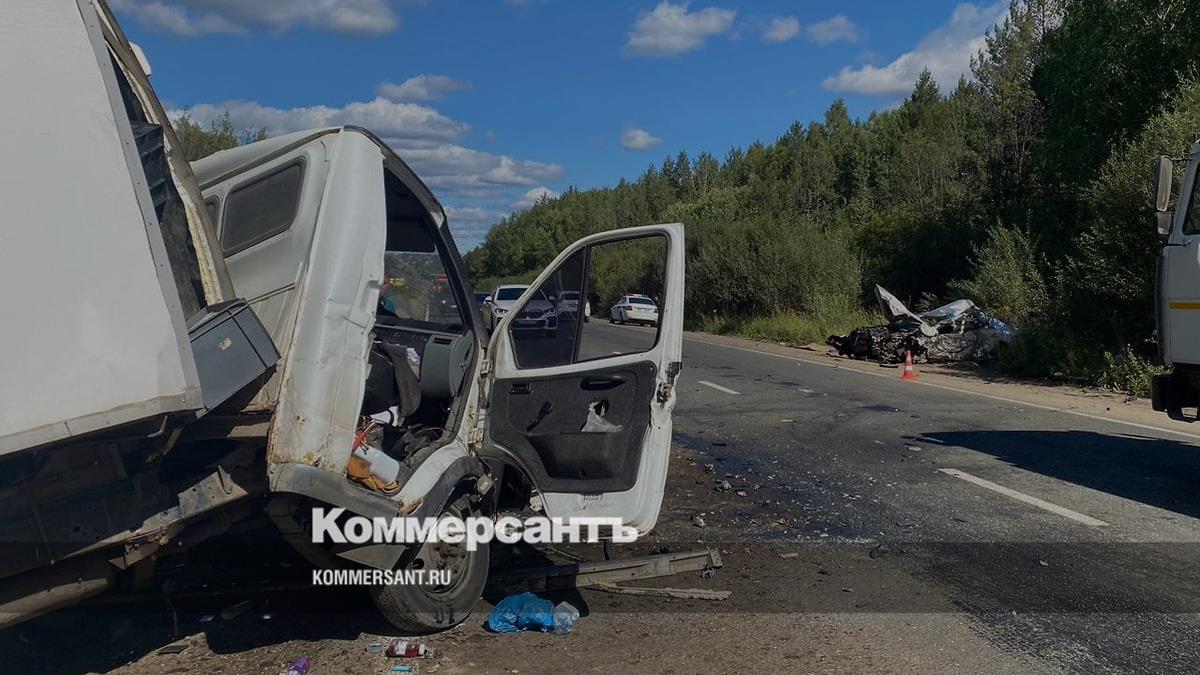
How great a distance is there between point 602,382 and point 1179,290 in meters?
5.10

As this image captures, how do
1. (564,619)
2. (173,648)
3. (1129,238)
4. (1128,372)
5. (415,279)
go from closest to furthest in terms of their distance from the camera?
(173,648) < (564,619) < (415,279) < (1128,372) < (1129,238)

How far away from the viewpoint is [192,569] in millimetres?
5539

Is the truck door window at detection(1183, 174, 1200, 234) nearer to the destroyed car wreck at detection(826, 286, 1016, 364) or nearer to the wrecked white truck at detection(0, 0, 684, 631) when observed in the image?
the wrecked white truck at detection(0, 0, 684, 631)

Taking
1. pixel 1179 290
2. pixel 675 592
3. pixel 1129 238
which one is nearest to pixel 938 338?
pixel 1129 238

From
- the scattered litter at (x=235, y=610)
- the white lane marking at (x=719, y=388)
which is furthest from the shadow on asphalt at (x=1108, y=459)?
the scattered litter at (x=235, y=610)

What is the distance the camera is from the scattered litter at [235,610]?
484cm

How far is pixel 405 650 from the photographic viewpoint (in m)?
4.37

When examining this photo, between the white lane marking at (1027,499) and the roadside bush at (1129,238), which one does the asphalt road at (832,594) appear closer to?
the white lane marking at (1027,499)

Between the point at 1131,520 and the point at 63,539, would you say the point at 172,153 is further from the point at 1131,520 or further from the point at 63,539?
the point at 1131,520

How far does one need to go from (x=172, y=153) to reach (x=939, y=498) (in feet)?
20.3

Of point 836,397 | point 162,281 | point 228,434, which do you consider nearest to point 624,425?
point 228,434

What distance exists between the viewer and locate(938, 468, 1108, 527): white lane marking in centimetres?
684

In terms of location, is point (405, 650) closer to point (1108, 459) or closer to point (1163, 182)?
point (1163, 182)

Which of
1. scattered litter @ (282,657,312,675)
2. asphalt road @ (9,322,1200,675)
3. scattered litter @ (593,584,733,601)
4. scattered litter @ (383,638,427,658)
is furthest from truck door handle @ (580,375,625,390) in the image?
scattered litter @ (282,657,312,675)
